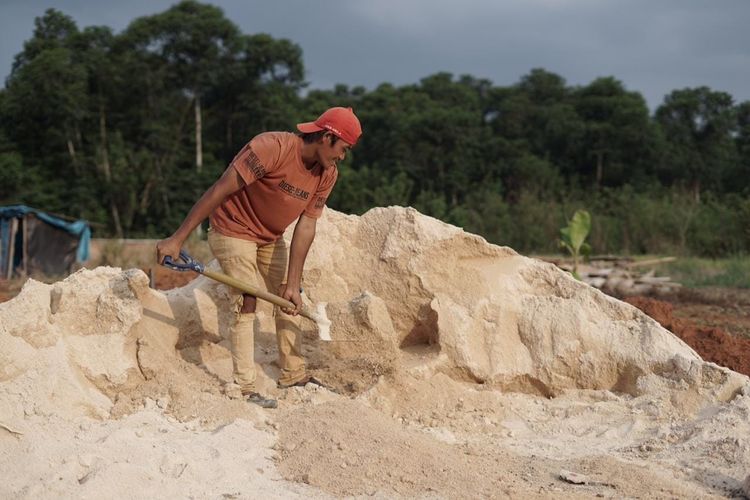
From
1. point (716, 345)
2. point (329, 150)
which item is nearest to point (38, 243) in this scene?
point (329, 150)

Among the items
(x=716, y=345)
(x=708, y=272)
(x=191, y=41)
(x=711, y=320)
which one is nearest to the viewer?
(x=716, y=345)

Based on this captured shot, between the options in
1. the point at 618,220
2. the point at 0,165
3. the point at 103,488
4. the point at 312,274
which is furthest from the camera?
the point at 0,165

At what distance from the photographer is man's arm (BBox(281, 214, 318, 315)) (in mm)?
4051

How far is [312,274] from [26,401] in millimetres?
1817

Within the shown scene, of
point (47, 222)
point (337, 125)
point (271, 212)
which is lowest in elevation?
point (47, 222)

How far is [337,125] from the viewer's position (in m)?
3.82

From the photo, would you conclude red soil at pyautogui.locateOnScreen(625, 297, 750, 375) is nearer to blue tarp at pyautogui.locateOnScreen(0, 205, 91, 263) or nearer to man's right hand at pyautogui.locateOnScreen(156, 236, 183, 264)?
man's right hand at pyautogui.locateOnScreen(156, 236, 183, 264)

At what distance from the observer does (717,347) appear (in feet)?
18.7

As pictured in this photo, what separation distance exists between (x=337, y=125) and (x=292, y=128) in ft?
66.3

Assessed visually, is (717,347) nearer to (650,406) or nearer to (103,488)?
(650,406)

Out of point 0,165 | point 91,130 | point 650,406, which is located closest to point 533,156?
point 91,130

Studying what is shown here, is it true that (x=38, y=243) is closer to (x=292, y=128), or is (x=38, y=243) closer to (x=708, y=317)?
(x=708, y=317)

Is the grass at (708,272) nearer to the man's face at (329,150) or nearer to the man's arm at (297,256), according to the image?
the man's arm at (297,256)

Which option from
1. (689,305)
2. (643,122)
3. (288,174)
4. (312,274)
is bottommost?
(689,305)
